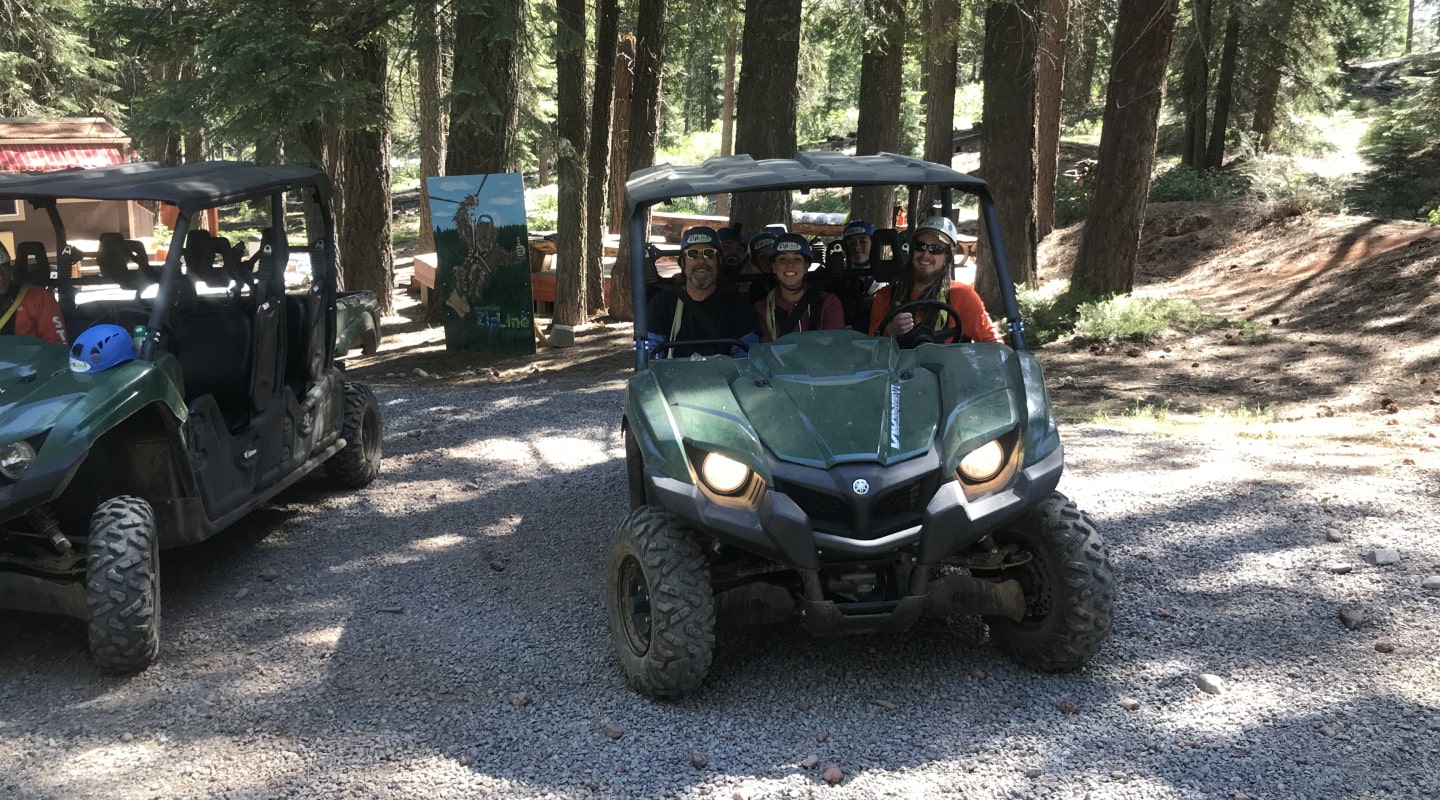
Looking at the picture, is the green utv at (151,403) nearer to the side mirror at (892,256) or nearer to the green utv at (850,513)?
the green utv at (850,513)

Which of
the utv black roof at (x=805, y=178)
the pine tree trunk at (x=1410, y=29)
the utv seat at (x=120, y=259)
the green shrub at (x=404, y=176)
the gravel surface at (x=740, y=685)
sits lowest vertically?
the gravel surface at (x=740, y=685)

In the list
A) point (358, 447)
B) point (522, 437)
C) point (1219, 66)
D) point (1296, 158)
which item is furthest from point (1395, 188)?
point (358, 447)

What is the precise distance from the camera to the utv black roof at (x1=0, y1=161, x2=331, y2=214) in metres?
5.17

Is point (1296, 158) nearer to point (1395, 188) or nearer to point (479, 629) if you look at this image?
point (1395, 188)

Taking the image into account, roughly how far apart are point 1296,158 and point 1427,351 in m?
13.0

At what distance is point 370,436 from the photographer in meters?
7.63

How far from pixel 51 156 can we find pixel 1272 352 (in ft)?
65.4

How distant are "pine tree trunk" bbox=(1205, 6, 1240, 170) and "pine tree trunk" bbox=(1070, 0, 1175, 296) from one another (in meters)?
13.2

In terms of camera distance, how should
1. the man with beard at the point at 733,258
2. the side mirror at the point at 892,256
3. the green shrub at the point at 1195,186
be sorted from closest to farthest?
the side mirror at the point at 892,256, the man with beard at the point at 733,258, the green shrub at the point at 1195,186

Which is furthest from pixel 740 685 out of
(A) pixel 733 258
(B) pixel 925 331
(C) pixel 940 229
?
(A) pixel 733 258

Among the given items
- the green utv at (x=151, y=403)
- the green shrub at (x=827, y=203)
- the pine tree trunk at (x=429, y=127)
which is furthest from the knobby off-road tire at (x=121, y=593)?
the green shrub at (x=827, y=203)

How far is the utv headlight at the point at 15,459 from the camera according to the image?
4.38 metres

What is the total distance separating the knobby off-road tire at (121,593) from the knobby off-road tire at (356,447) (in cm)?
256

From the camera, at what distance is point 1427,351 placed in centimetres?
1144
